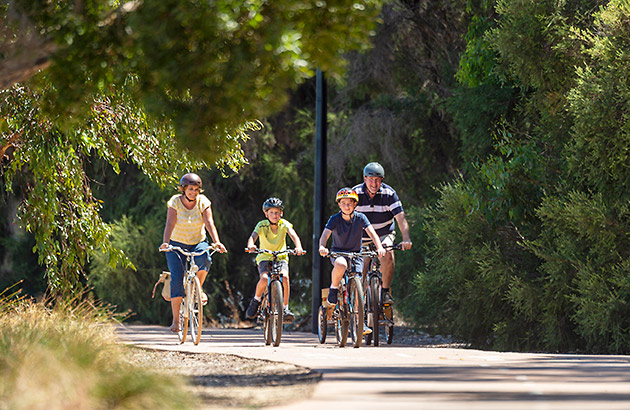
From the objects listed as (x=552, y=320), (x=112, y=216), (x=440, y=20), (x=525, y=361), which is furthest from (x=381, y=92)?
(x=525, y=361)

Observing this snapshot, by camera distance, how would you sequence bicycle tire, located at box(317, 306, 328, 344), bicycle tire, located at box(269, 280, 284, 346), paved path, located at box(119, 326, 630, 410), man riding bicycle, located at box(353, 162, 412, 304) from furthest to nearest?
man riding bicycle, located at box(353, 162, 412, 304) → bicycle tire, located at box(317, 306, 328, 344) → bicycle tire, located at box(269, 280, 284, 346) → paved path, located at box(119, 326, 630, 410)

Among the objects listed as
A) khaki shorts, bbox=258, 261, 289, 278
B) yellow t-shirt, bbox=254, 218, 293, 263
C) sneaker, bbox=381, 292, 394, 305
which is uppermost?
yellow t-shirt, bbox=254, 218, 293, 263

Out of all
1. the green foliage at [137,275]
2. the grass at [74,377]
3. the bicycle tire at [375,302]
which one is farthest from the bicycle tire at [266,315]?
the green foliage at [137,275]

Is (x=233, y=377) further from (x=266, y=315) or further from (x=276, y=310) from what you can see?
(x=266, y=315)

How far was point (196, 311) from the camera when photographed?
1325cm

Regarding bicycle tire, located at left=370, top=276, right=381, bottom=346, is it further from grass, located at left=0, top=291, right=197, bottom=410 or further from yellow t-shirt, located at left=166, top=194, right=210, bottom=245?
grass, located at left=0, top=291, right=197, bottom=410

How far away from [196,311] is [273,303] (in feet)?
2.89

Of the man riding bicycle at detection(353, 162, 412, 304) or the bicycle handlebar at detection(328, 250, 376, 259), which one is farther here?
the man riding bicycle at detection(353, 162, 412, 304)

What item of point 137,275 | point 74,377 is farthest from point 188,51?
point 137,275

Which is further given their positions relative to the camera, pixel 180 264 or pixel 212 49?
pixel 180 264

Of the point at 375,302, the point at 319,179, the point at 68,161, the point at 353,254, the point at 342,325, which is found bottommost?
the point at 342,325

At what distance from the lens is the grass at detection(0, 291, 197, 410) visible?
6773 millimetres

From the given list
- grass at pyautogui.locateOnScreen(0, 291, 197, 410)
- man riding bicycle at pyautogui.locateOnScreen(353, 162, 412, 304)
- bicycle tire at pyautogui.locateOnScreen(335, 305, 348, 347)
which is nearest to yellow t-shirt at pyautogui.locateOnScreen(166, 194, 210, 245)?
bicycle tire at pyautogui.locateOnScreen(335, 305, 348, 347)

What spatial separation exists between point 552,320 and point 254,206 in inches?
362
